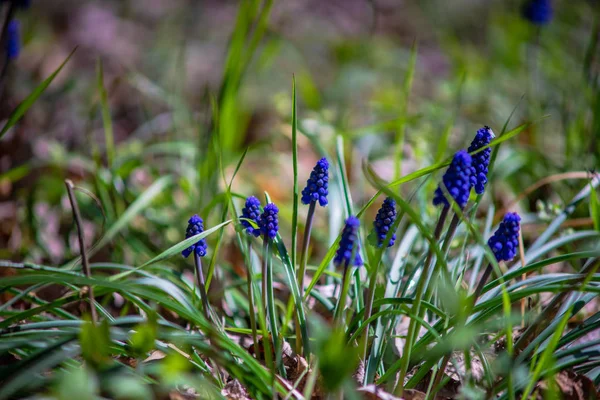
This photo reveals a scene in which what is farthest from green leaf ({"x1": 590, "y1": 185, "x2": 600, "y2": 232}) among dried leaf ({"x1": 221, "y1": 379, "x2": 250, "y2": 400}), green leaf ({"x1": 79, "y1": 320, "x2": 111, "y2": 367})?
green leaf ({"x1": 79, "y1": 320, "x2": 111, "y2": 367})

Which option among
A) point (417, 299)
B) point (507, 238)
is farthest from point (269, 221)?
point (507, 238)

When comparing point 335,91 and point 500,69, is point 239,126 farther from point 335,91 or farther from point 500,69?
point 500,69

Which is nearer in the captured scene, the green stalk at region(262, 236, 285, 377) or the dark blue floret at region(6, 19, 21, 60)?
the green stalk at region(262, 236, 285, 377)

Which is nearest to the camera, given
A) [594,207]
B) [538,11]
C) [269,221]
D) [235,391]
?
[269,221]

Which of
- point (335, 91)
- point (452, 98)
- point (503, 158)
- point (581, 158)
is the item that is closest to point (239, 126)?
point (335, 91)

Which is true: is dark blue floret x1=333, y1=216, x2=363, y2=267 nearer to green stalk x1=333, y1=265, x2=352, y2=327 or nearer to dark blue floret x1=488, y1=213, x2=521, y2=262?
green stalk x1=333, y1=265, x2=352, y2=327

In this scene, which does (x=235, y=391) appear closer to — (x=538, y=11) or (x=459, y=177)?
(x=459, y=177)
